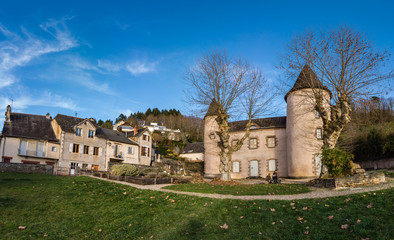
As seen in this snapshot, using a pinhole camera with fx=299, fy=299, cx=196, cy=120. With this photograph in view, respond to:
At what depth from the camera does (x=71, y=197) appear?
15.5 metres

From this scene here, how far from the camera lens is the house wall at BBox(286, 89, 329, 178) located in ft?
102

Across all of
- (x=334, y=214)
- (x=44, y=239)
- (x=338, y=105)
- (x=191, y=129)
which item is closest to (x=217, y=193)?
(x=334, y=214)

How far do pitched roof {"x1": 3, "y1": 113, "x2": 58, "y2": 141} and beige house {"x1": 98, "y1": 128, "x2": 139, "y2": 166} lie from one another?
7.19 m

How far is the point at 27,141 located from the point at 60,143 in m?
3.71

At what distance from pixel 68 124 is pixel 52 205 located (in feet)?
94.7

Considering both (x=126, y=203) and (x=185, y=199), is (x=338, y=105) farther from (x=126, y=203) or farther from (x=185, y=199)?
(x=126, y=203)

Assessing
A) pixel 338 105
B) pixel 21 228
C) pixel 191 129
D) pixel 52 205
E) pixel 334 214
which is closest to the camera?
pixel 334 214

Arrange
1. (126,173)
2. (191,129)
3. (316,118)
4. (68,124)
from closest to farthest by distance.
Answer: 1. (126,173)
2. (316,118)
3. (68,124)
4. (191,129)

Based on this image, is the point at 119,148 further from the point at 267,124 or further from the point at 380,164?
the point at 380,164

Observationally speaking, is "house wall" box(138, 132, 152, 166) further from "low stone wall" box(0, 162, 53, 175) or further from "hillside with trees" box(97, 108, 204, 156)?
"low stone wall" box(0, 162, 53, 175)

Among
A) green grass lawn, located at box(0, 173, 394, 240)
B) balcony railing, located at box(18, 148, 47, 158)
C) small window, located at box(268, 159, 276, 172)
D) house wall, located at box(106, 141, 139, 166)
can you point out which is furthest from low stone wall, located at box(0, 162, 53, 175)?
small window, located at box(268, 159, 276, 172)

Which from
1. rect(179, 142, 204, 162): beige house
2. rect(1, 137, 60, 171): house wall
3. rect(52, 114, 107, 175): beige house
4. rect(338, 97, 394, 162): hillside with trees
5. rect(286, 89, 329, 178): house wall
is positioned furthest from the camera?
rect(179, 142, 204, 162): beige house

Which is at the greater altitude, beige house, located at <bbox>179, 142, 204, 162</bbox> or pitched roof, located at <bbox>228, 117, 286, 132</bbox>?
pitched roof, located at <bbox>228, 117, 286, 132</bbox>

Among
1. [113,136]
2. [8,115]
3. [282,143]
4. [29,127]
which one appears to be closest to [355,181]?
[282,143]
